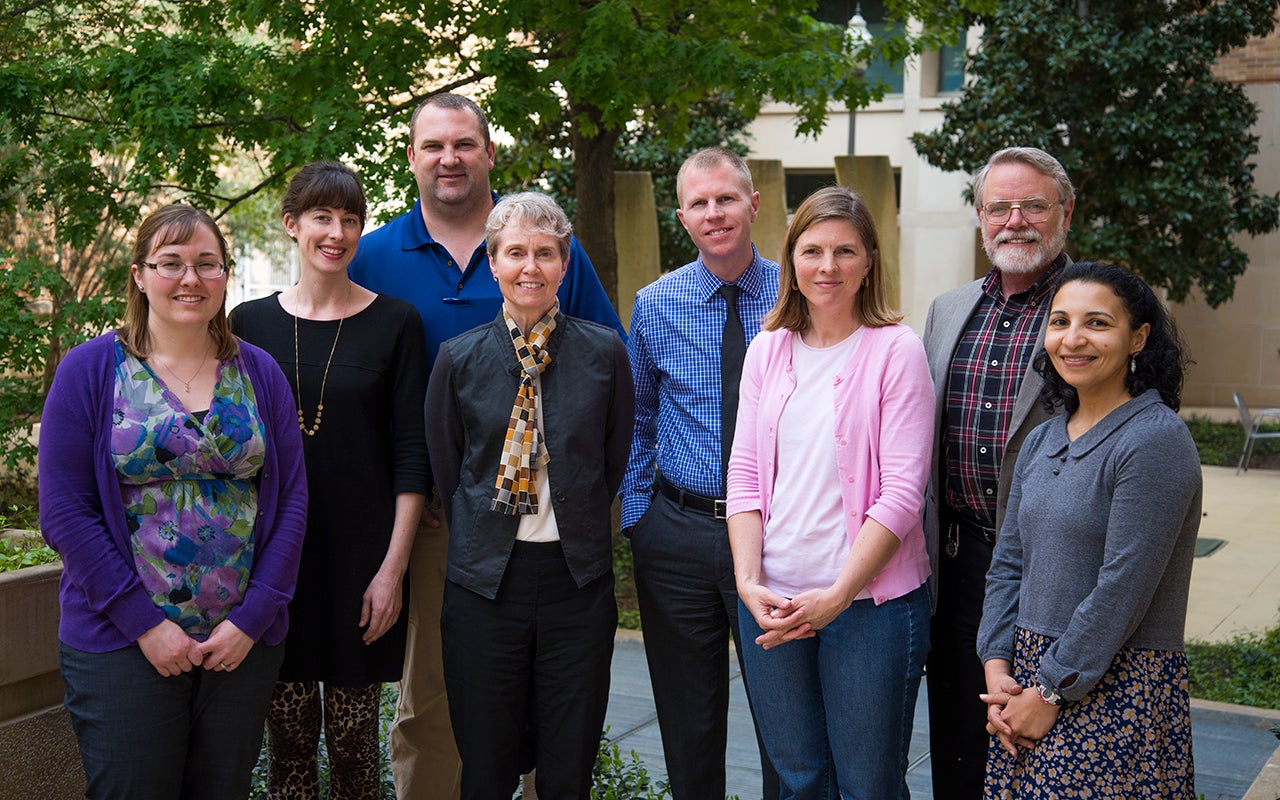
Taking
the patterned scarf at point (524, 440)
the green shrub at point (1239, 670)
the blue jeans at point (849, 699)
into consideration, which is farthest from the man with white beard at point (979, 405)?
the green shrub at point (1239, 670)

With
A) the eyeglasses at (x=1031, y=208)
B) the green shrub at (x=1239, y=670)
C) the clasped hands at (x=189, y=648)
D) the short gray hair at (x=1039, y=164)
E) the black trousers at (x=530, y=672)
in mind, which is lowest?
the green shrub at (x=1239, y=670)

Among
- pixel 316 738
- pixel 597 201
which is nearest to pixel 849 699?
pixel 316 738

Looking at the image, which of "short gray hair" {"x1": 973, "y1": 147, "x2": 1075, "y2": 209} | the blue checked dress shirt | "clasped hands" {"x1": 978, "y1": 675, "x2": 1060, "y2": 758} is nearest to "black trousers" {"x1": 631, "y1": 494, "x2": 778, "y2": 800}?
the blue checked dress shirt

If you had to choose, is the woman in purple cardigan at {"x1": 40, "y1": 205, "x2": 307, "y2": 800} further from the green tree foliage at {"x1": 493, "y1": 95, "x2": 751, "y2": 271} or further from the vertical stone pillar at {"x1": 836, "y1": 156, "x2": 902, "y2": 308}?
the green tree foliage at {"x1": 493, "y1": 95, "x2": 751, "y2": 271}

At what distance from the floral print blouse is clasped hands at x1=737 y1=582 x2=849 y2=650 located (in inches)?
52.2

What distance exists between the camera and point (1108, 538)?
274 centimetres

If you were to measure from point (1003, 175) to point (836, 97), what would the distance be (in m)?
4.71

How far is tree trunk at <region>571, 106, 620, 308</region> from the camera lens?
879cm

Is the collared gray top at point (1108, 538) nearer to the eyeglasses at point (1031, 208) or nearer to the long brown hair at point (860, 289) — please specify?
the long brown hair at point (860, 289)

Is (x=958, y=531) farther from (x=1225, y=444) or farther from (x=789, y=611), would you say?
(x=1225, y=444)

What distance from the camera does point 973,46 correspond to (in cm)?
2133

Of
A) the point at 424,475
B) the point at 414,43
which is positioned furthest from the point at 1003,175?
the point at 414,43

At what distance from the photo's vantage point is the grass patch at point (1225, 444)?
15305 millimetres

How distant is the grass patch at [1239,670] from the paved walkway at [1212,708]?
1.00 feet
